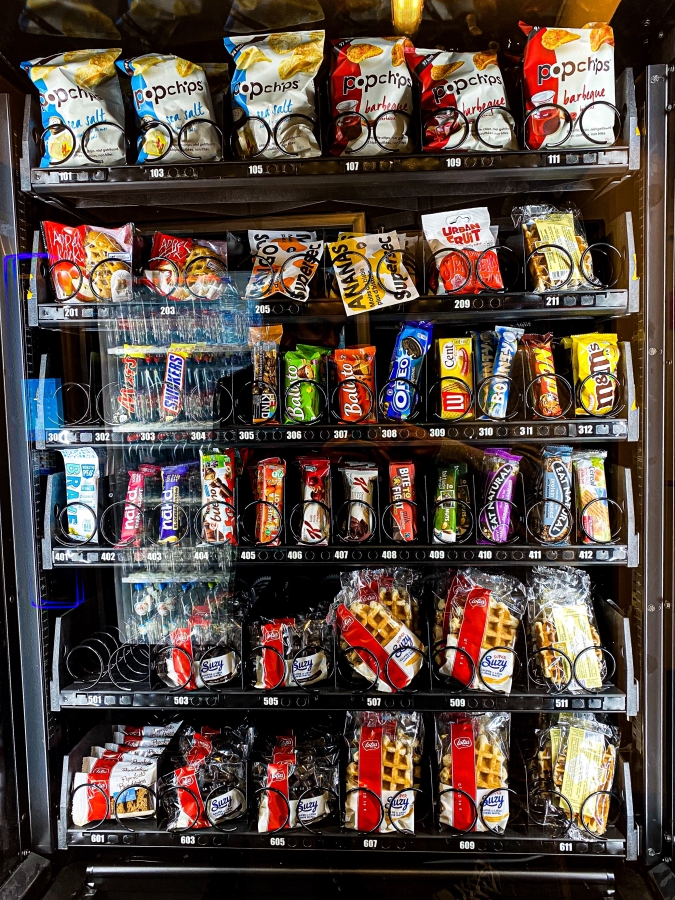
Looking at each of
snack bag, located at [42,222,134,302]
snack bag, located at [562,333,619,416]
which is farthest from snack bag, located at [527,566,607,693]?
snack bag, located at [42,222,134,302]

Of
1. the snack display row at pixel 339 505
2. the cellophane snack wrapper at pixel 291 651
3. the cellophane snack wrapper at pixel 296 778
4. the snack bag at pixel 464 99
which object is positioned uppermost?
the snack bag at pixel 464 99

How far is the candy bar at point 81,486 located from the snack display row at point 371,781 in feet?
2.03

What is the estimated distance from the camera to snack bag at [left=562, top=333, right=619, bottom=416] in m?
1.60

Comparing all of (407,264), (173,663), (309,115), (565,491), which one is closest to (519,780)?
(565,491)

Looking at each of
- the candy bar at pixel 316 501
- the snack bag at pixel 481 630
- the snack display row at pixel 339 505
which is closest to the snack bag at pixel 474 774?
the snack bag at pixel 481 630

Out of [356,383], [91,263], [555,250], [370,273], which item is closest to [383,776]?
[356,383]

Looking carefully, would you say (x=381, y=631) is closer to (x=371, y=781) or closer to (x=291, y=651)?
(x=291, y=651)

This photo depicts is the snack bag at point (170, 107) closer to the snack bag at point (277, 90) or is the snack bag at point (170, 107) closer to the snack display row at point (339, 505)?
the snack bag at point (277, 90)

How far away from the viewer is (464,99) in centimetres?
157

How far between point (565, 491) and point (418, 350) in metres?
0.53

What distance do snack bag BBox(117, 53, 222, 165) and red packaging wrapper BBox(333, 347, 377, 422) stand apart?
24.1 inches

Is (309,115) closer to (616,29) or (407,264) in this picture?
(407,264)

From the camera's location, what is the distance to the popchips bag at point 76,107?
5.15 ft

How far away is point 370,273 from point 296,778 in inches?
52.4
